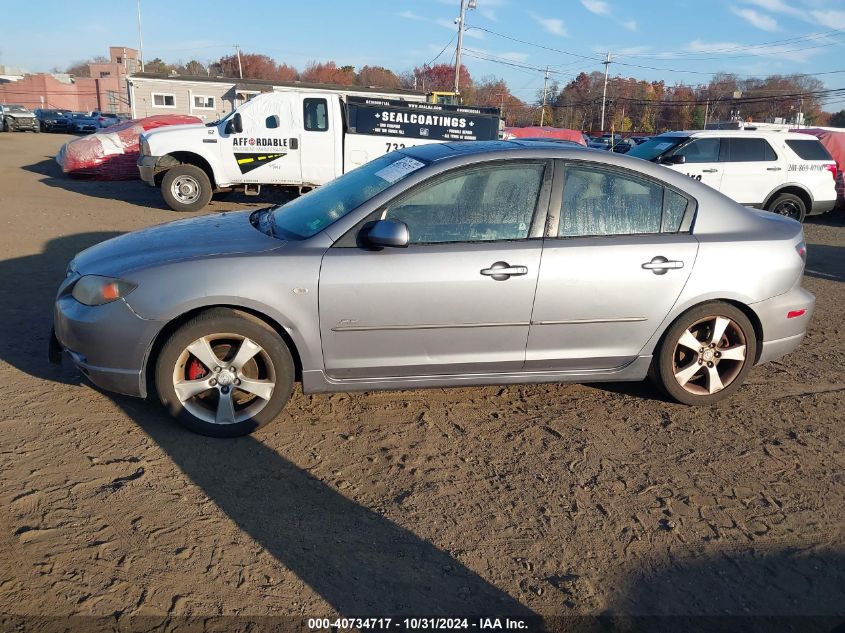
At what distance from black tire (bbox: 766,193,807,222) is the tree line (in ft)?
→ 188

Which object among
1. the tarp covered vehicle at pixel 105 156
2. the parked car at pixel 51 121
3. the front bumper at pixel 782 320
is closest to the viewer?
the front bumper at pixel 782 320

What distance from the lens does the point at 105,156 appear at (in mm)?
15758

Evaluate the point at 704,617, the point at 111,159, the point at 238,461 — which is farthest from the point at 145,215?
the point at 704,617

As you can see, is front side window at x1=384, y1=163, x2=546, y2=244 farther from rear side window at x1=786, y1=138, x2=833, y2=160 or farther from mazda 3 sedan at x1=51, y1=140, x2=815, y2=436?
rear side window at x1=786, y1=138, x2=833, y2=160

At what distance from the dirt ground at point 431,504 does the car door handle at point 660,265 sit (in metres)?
0.97

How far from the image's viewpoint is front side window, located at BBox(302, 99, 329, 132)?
40.1 feet

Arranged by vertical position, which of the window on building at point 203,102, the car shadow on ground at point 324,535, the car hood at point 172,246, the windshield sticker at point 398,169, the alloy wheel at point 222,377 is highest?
the window on building at point 203,102

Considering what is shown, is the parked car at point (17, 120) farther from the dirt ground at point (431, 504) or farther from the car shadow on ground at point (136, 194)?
the dirt ground at point (431, 504)

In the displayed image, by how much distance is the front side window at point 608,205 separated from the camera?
413cm

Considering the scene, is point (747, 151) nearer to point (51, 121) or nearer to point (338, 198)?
point (338, 198)

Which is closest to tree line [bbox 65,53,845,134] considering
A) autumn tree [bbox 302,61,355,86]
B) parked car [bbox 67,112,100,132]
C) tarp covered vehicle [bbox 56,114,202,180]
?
autumn tree [bbox 302,61,355,86]

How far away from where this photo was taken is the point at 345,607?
8.54 feet

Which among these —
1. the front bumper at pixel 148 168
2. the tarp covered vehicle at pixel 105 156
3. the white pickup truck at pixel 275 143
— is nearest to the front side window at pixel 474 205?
the white pickup truck at pixel 275 143

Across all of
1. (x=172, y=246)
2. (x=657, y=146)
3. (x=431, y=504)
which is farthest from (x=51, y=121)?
Result: (x=431, y=504)
